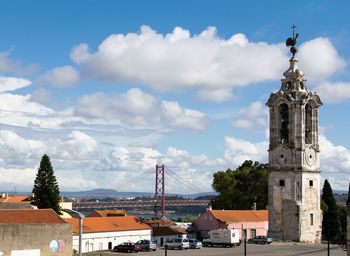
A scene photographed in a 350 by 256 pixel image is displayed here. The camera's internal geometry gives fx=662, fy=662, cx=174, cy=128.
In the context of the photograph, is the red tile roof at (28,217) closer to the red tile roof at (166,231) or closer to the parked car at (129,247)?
the parked car at (129,247)

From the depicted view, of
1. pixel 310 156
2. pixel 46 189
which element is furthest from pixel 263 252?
pixel 46 189

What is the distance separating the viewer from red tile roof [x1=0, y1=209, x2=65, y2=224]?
47.1 m

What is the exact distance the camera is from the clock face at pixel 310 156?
219ft

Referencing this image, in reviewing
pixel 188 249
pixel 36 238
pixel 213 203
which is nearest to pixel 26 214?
pixel 36 238

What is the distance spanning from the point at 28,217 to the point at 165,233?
70.6ft

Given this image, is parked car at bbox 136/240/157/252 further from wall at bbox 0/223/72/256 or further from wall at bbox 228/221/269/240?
wall at bbox 228/221/269/240

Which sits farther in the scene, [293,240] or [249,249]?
[293,240]

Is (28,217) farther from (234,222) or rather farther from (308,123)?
(308,123)

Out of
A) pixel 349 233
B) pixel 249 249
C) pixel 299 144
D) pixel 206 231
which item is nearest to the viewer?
pixel 349 233

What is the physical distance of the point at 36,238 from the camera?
4659cm

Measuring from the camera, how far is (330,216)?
3238 inches

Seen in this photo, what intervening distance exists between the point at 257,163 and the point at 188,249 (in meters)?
30.6

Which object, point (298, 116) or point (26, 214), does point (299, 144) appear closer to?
point (298, 116)

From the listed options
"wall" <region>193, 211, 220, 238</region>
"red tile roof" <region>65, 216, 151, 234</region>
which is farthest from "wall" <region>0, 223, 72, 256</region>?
"wall" <region>193, 211, 220, 238</region>
